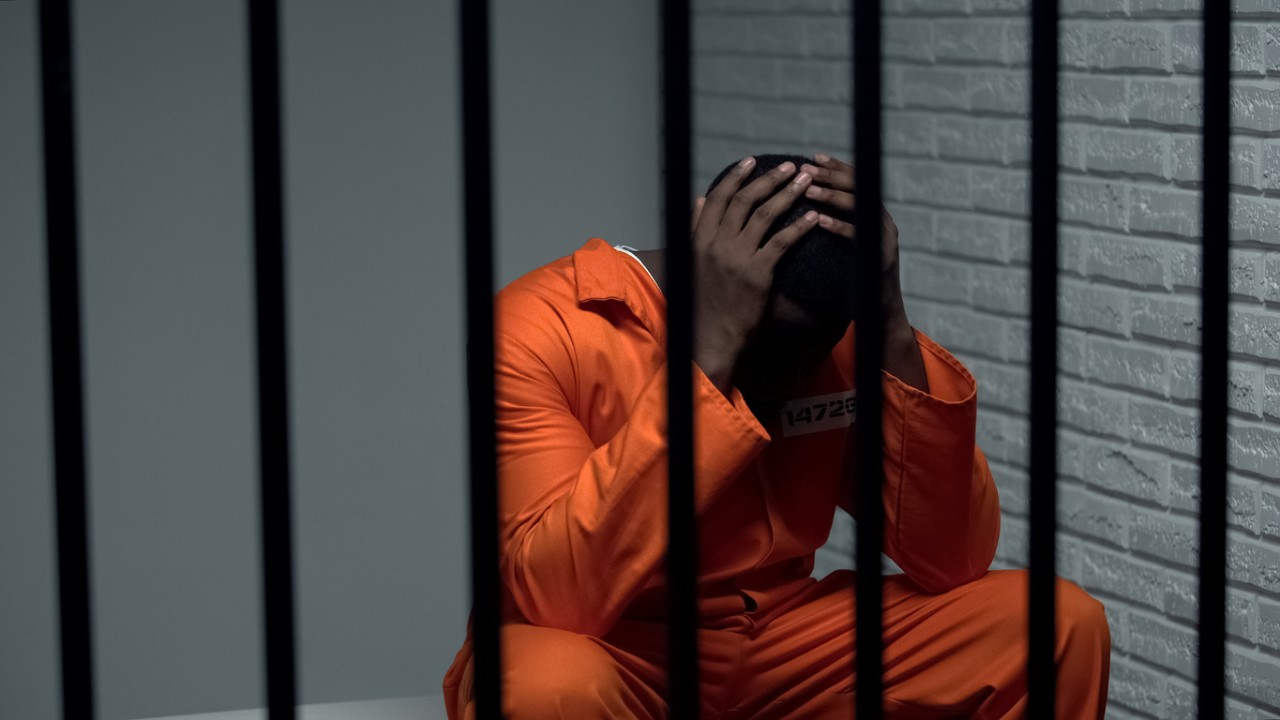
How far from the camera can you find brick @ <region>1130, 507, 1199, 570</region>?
2.06 meters

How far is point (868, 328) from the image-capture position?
0.67 m

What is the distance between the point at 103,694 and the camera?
344cm

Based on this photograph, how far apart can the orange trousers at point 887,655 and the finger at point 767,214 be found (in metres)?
0.42

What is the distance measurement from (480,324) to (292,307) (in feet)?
9.49

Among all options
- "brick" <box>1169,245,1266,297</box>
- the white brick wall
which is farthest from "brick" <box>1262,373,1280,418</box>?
"brick" <box>1169,245,1266,297</box>

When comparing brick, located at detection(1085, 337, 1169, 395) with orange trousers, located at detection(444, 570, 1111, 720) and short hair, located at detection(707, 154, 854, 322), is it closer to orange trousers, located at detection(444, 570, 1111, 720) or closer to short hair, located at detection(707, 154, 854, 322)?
orange trousers, located at detection(444, 570, 1111, 720)

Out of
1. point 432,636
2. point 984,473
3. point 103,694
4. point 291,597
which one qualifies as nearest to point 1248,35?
point 984,473

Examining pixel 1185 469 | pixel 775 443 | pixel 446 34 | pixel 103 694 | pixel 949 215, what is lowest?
pixel 103 694

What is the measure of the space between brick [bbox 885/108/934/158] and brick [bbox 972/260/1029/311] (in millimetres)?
272

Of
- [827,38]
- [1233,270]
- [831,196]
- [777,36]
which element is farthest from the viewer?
[777,36]

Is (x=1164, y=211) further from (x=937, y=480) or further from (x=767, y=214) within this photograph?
(x=767, y=214)

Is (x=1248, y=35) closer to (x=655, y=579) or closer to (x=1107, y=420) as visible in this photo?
(x=1107, y=420)

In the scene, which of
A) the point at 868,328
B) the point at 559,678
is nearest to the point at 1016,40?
the point at 559,678

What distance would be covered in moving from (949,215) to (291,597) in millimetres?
2123
